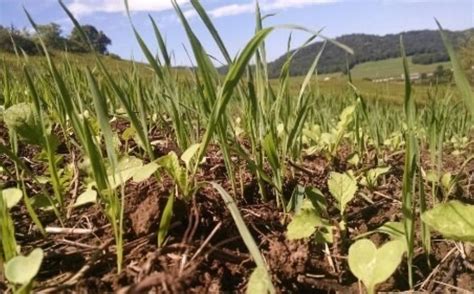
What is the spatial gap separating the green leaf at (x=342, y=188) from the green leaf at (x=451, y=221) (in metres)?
0.20

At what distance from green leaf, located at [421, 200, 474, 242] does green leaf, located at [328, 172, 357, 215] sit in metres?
0.20

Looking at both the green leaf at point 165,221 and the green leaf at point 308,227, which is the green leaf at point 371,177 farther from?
the green leaf at point 165,221

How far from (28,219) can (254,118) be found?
0.49 metres

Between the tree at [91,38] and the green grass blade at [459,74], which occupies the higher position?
the tree at [91,38]

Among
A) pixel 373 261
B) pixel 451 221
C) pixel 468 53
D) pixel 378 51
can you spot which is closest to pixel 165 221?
pixel 373 261

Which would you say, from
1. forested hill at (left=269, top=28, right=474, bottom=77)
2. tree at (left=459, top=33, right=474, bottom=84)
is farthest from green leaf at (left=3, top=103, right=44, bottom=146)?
forested hill at (left=269, top=28, right=474, bottom=77)

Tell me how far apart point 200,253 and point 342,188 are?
351 millimetres

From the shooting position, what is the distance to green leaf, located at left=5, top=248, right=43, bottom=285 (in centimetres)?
53

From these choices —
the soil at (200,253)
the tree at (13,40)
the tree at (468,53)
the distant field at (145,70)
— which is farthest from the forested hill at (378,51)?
the soil at (200,253)

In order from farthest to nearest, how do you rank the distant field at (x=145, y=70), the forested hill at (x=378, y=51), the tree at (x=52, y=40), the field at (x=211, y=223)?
the forested hill at (x=378, y=51) → the distant field at (x=145, y=70) → the tree at (x=52, y=40) → the field at (x=211, y=223)

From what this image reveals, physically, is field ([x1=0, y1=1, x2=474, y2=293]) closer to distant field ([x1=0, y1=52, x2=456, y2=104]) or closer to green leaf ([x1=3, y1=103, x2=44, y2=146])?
green leaf ([x1=3, y1=103, x2=44, y2=146])

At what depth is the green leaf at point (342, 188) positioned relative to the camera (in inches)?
35.9

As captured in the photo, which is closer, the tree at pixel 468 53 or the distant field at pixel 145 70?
the distant field at pixel 145 70

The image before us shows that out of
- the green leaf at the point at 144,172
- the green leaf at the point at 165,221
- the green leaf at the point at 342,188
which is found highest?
the green leaf at the point at 144,172
